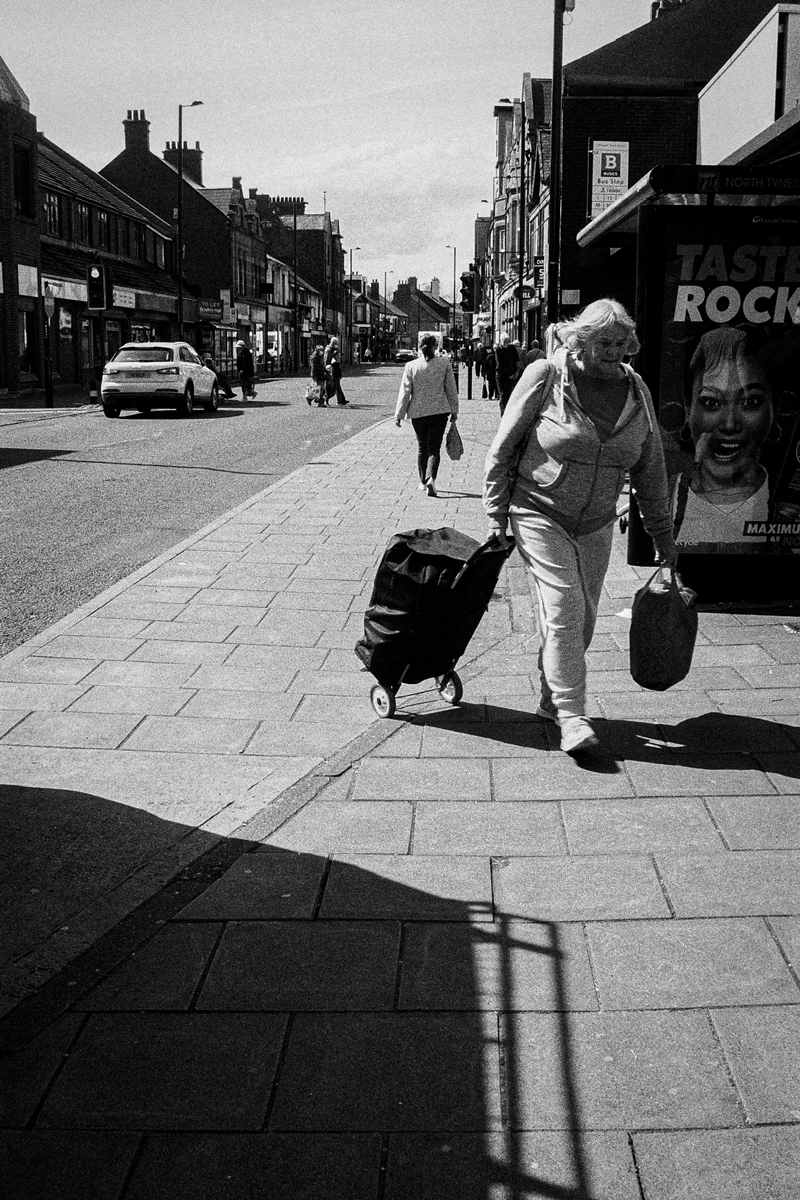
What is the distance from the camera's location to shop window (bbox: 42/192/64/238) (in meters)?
44.0

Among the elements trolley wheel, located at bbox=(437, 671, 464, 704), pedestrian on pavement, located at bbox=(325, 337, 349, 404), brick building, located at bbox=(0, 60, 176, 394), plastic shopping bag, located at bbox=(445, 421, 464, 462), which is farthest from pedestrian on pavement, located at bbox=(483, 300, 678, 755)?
brick building, located at bbox=(0, 60, 176, 394)

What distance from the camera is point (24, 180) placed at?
131 ft

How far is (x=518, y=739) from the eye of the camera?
5383 mm

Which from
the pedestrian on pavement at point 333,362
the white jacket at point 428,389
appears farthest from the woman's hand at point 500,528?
the pedestrian on pavement at point 333,362

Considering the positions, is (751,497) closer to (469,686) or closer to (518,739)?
(469,686)

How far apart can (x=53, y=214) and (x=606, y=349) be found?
43.5 metres

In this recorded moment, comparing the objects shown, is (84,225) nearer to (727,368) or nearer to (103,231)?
(103,231)

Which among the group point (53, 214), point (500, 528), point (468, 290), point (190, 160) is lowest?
point (500, 528)

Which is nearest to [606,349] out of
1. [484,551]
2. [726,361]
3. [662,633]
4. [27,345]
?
[484,551]

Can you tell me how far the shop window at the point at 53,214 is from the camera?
43969 millimetres

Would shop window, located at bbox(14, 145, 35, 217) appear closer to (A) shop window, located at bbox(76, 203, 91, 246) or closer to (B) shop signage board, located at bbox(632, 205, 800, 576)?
(A) shop window, located at bbox(76, 203, 91, 246)

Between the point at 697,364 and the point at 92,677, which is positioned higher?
the point at 697,364

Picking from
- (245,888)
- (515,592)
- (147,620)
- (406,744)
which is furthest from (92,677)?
(515,592)

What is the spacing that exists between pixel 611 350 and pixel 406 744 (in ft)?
5.77
